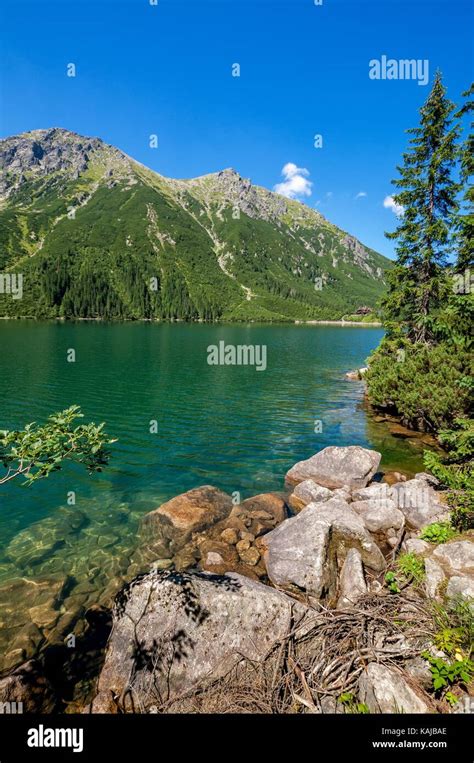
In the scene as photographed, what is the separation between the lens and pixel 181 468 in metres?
20.4

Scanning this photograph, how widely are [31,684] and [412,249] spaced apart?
33.1 metres

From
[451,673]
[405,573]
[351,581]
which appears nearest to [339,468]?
[405,573]

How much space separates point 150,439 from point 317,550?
Result: 56.8ft

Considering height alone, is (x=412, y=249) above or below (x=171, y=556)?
above

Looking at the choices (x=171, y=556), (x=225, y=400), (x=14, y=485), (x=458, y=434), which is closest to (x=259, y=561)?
(x=171, y=556)

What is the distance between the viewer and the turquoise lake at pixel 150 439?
44.6 feet

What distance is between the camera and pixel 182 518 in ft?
46.6

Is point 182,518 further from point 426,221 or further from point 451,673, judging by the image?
point 426,221

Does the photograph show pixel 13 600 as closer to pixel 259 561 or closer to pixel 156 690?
pixel 156 690

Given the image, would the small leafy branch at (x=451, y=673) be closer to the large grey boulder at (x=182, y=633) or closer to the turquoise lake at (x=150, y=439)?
the large grey boulder at (x=182, y=633)

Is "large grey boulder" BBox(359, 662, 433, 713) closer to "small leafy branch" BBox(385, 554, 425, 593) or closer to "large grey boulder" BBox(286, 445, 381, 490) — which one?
"small leafy branch" BBox(385, 554, 425, 593)

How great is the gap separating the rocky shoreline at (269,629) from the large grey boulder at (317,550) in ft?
0.11

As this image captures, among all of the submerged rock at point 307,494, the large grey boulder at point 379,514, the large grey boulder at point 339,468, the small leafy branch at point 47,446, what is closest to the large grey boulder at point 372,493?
the large grey boulder at point 379,514

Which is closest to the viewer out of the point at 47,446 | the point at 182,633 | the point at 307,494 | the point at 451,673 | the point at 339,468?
the point at 451,673
